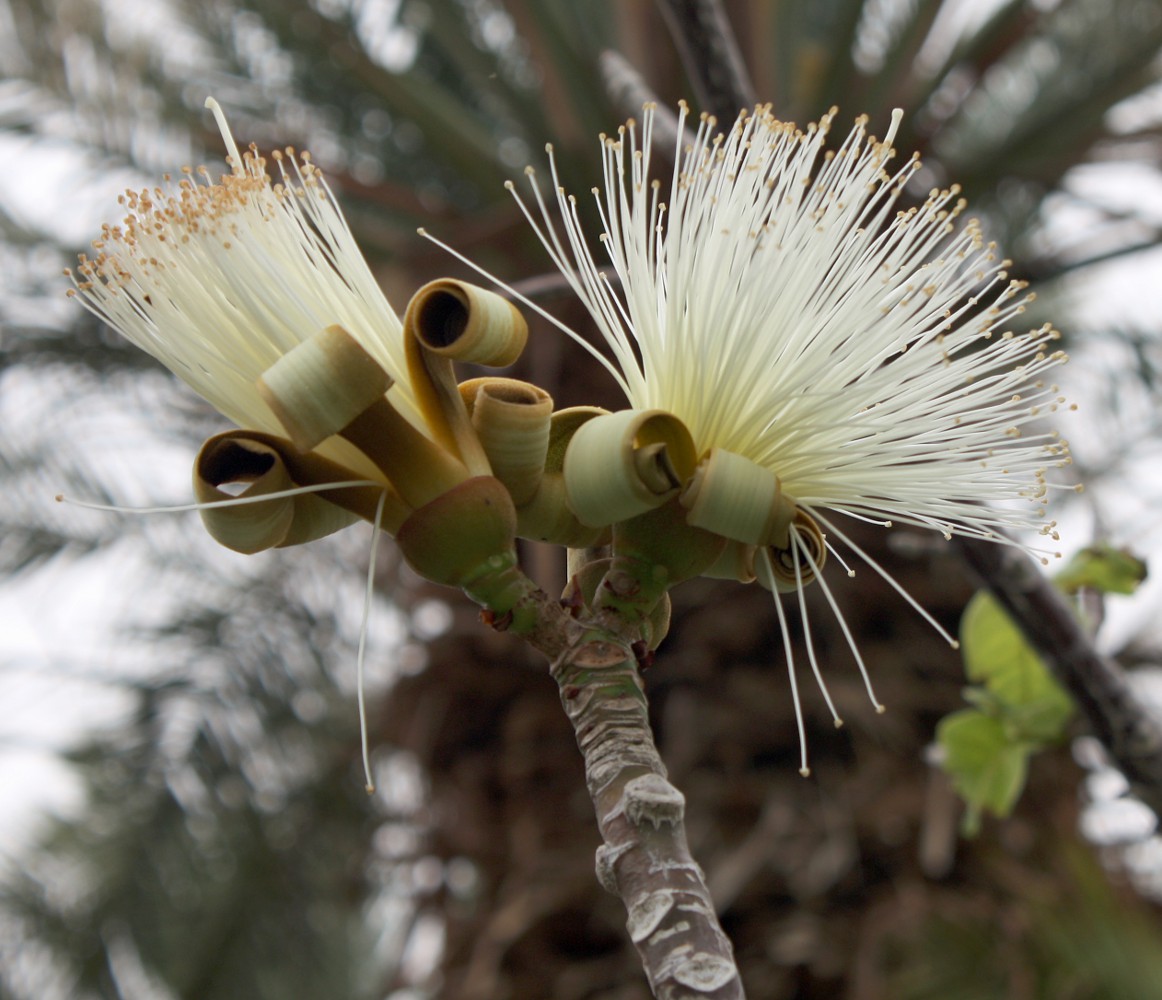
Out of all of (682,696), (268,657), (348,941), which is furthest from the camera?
(348,941)

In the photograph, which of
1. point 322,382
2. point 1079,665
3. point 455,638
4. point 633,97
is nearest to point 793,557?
point 322,382

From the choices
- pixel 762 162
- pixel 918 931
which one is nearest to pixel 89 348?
pixel 918 931

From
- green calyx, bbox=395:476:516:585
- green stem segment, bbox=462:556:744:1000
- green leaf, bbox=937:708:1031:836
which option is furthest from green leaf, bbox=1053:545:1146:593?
green calyx, bbox=395:476:516:585

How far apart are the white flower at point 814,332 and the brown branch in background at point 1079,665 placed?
0.99 feet

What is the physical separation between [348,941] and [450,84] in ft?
9.82

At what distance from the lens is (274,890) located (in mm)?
3965

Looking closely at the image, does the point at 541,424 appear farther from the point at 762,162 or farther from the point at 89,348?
the point at 89,348

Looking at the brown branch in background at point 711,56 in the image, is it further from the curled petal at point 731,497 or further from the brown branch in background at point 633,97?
the curled petal at point 731,497

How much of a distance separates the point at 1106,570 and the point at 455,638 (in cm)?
204

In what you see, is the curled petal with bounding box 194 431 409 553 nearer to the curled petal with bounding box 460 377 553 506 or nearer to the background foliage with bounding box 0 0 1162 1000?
the curled petal with bounding box 460 377 553 506

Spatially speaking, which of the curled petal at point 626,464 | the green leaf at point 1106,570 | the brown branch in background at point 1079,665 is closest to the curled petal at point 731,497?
the curled petal at point 626,464

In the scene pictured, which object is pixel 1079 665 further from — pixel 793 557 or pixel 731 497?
pixel 731 497

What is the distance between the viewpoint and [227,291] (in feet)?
2.92

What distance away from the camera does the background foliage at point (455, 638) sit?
112 inches
